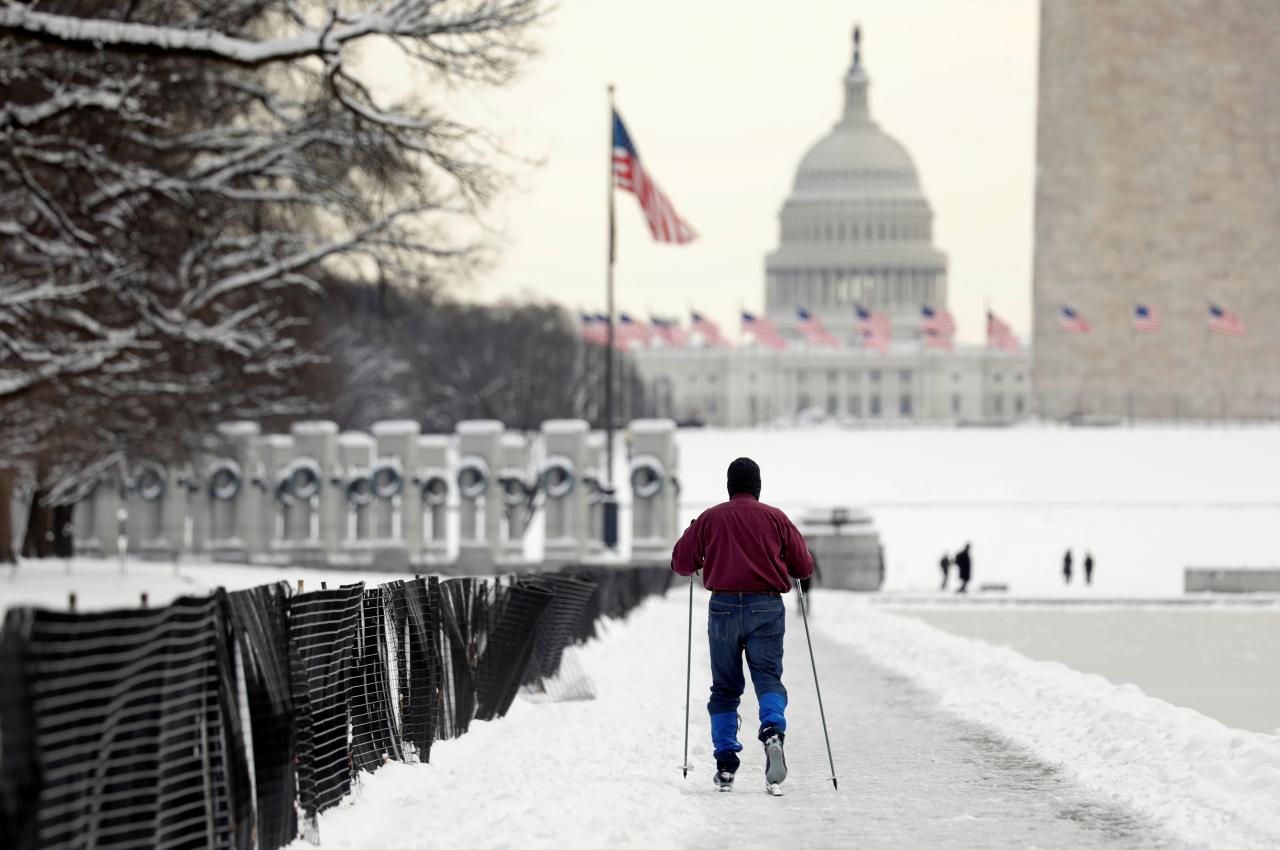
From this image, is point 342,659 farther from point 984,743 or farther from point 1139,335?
point 1139,335

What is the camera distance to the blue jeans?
1093 cm

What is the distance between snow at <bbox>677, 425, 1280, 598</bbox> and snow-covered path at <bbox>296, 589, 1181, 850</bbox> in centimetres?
3115

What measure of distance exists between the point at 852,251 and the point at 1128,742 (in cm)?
16267

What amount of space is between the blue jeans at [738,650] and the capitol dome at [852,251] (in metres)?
162

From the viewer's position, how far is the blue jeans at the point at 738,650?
10930mm

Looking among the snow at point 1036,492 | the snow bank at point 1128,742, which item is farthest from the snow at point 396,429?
the snow bank at point 1128,742

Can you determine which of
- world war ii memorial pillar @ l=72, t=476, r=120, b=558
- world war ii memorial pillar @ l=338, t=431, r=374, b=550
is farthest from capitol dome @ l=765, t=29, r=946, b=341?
world war ii memorial pillar @ l=338, t=431, r=374, b=550

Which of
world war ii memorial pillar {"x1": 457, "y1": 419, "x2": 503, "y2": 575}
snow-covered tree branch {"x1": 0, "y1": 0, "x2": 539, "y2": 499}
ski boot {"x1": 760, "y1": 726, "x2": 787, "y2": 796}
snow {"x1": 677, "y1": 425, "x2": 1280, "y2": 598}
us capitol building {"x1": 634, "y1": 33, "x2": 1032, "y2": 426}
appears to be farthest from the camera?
us capitol building {"x1": 634, "y1": 33, "x2": 1032, "y2": 426}

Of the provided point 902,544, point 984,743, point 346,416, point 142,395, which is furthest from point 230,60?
point 346,416

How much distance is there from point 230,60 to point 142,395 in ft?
47.3

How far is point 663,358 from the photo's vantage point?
167500mm

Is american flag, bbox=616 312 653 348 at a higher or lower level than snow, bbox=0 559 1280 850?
higher

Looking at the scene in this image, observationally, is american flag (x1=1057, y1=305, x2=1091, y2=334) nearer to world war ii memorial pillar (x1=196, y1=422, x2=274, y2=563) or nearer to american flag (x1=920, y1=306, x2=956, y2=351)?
american flag (x1=920, y1=306, x2=956, y2=351)

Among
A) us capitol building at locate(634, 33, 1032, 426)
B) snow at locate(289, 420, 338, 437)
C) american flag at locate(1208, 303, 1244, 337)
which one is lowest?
snow at locate(289, 420, 338, 437)
